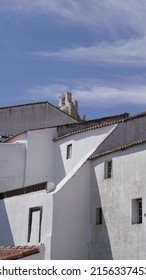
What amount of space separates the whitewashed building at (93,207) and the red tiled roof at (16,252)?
0.29 meters

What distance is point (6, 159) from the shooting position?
3147 centimetres

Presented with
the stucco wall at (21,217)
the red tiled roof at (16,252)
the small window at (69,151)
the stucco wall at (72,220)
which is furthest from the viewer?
the small window at (69,151)

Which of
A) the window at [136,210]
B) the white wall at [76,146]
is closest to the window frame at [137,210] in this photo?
the window at [136,210]

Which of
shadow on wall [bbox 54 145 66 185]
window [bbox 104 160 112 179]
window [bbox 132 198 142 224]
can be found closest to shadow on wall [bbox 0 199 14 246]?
shadow on wall [bbox 54 145 66 185]

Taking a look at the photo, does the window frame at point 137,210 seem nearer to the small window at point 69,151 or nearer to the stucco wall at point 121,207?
the stucco wall at point 121,207

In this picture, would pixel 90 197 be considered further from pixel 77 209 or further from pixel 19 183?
pixel 19 183

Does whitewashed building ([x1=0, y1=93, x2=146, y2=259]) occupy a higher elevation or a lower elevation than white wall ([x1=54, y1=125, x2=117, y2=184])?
lower

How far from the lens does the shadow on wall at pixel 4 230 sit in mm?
26061

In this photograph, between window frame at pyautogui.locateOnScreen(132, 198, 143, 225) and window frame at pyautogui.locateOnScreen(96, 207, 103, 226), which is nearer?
window frame at pyautogui.locateOnScreen(132, 198, 143, 225)

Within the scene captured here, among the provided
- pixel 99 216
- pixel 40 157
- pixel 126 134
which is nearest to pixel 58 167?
pixel 40 157

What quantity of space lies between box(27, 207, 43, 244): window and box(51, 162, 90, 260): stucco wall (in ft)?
3.52

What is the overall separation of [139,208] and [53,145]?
11.6 meters

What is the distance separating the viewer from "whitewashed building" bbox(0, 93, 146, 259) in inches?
870

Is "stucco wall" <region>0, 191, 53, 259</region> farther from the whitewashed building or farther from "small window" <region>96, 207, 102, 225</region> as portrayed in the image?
"small window" <region>96, 207, 102, 225</region>
